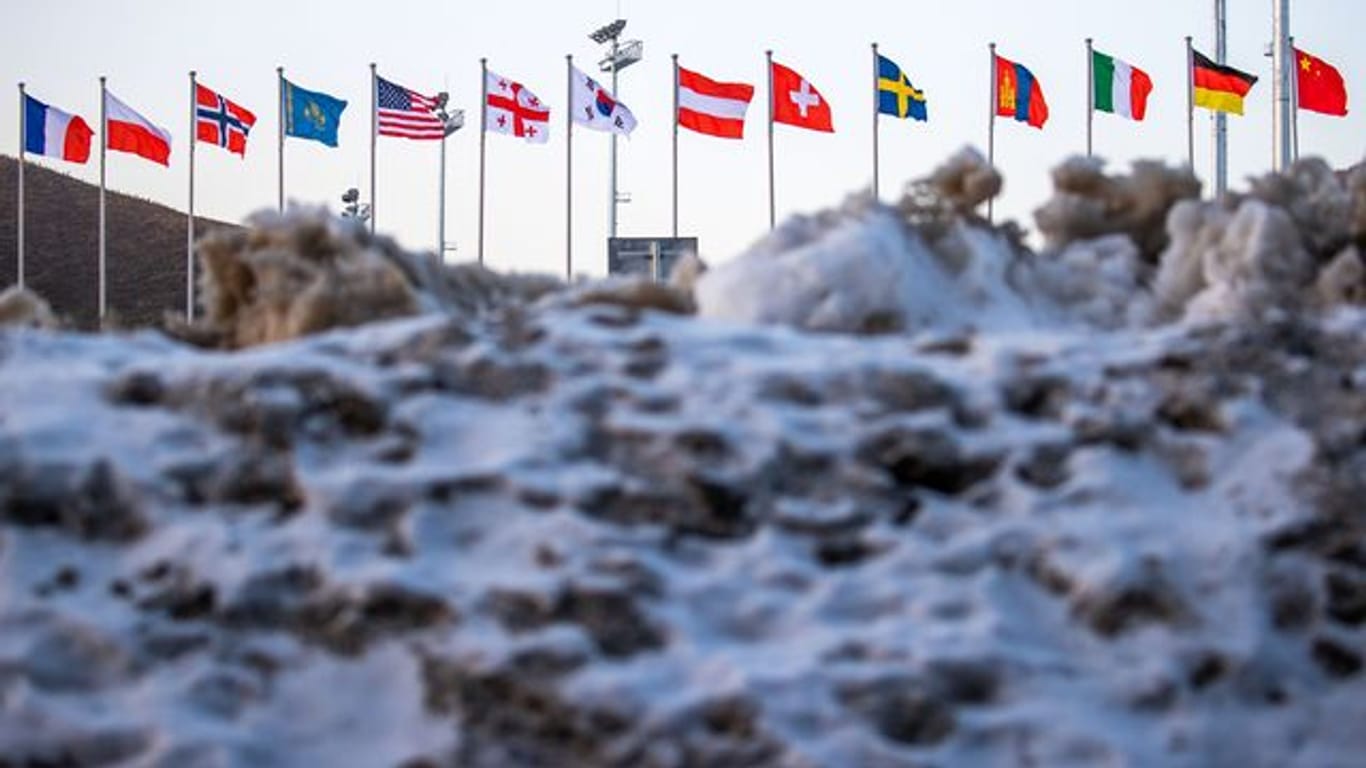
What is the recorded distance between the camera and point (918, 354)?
4.25m

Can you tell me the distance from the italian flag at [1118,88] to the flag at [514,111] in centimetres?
1149

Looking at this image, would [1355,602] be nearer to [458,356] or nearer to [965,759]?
[965,759]

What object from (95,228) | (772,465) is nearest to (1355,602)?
(772,465)

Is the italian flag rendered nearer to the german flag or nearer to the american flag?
the german flag

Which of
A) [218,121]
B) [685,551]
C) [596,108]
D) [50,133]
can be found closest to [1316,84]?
[596,108]

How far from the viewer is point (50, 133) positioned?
3647cm

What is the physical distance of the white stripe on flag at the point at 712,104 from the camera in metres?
35.6

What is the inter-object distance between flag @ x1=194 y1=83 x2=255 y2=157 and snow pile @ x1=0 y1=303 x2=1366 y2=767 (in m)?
34.4

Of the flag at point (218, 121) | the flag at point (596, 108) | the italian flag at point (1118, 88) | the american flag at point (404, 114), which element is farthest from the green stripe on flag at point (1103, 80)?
the flag at point (218, 121)

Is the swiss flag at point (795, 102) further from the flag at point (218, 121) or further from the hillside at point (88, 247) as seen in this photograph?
the hillside at point (88, 247)

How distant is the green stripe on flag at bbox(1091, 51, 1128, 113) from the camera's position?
119ft

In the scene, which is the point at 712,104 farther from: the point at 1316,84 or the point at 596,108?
the point at 1316,84

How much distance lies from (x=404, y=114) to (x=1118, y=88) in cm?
1435

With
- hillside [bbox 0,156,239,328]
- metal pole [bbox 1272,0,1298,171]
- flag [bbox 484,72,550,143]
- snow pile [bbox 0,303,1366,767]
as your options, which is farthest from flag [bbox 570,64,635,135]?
snow pile [bbox 0,303,1366,767]
